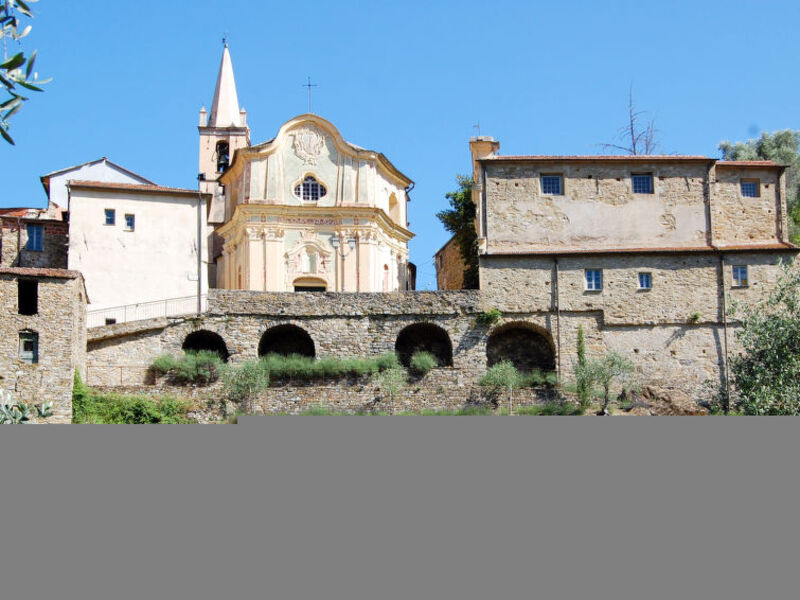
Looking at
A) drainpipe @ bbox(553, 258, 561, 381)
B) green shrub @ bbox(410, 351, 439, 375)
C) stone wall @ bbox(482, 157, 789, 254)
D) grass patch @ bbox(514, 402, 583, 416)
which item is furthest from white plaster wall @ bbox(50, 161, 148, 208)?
grass patch @ bbox(514, 402, 583, 416)

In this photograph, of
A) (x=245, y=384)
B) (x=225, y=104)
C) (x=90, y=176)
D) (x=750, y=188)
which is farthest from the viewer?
(x=225, y=104)

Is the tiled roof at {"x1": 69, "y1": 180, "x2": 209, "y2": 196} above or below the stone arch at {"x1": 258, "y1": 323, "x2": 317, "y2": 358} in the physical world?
above

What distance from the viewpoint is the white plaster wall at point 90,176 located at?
165ft

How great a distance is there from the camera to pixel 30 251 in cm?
4300

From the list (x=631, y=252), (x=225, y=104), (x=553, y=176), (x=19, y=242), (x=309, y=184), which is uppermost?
(x=225, y=104)

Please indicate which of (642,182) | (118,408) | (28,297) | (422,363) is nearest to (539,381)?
(422,363)

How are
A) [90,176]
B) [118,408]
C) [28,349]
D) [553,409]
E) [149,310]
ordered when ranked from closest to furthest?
[28,349] → [118,408] → [553,409] → [149,310] → [90,176]

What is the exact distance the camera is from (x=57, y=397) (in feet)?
117

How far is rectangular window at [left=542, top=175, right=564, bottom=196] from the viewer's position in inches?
1710

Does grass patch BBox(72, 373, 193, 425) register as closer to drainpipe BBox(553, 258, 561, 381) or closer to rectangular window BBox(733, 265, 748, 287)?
drainpipe BBox(553, 258, 561, 381)

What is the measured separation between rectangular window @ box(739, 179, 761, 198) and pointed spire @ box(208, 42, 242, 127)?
96.3 ft

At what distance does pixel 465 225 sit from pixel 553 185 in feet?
18.3

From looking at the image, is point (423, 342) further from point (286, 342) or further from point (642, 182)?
point (642, 182)

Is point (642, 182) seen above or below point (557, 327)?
above
